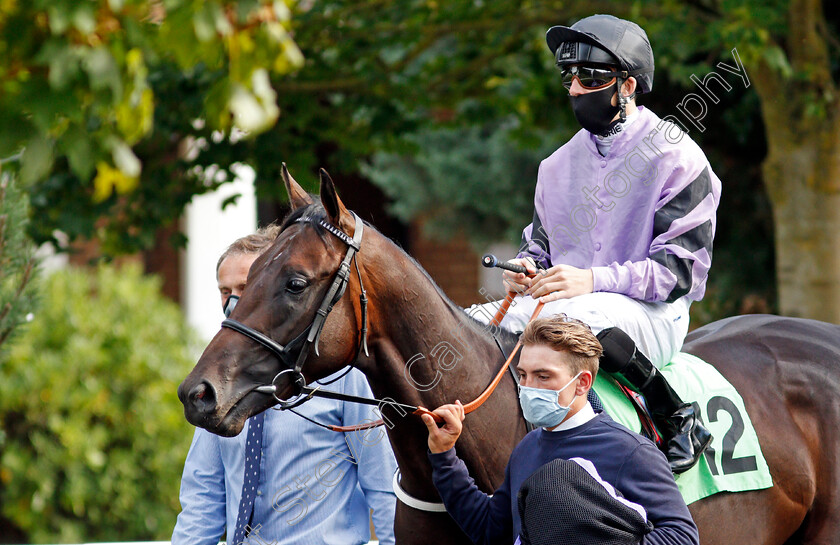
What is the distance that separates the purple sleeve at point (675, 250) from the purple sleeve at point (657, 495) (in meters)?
0.75

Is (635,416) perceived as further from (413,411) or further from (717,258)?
(717,258)

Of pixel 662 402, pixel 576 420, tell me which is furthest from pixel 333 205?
pixel 662 402

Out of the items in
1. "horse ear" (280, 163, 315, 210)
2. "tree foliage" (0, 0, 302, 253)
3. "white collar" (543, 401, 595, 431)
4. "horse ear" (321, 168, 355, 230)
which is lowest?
"white collar" (543, 401, 595, 431)

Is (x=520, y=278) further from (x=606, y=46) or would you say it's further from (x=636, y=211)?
(x=606, y=46)

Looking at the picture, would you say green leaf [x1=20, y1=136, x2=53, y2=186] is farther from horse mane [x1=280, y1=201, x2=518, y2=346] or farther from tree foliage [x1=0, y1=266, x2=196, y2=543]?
tree foliage [x1=0, y1=266, x2=196, y2=543]

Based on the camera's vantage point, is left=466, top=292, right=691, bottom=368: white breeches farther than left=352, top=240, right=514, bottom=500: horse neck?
Yes

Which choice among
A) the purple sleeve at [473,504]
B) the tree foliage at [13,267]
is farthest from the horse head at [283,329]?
the tree foliage at [13,267]

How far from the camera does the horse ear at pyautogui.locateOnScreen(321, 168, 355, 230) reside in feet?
8.90

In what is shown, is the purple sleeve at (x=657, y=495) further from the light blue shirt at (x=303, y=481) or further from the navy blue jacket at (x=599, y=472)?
the light blue shirt at (x=303, y=481)

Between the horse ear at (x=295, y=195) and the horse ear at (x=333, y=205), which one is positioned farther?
the horse ear at (x=295, y=195)

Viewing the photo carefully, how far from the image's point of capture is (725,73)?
6613 mm

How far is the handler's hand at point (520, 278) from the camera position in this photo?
310 centimetres

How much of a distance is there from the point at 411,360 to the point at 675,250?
37.3 inches

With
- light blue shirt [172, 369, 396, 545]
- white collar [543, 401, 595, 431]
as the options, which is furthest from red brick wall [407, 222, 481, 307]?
white collar [543, 401, 595, 431]
